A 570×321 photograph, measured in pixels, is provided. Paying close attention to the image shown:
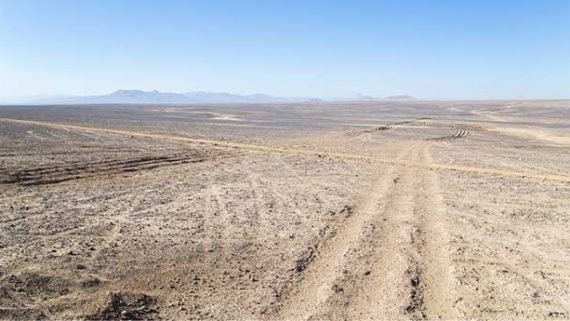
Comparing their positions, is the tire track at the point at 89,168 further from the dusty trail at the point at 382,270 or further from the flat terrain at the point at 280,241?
the dusty trail at the point at 382,270

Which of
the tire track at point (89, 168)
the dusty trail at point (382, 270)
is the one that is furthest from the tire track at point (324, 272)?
the tire track at point (89, 168)

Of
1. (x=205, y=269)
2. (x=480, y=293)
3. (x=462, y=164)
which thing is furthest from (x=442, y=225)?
(x=462, y=164)

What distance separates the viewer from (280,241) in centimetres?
970

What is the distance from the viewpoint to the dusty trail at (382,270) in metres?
6.77

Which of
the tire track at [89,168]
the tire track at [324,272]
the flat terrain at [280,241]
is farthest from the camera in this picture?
the tire track at [89,168]

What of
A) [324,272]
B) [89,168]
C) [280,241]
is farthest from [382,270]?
[89,168]

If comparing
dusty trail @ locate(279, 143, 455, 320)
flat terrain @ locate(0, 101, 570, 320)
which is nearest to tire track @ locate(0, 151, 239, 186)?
flat terrain @ locate(0, 101, 570, 320)

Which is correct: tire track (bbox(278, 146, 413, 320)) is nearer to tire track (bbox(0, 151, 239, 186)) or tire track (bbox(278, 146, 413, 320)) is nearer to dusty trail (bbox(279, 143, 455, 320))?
dusty trail (bbox(279, 143, 455, 320))

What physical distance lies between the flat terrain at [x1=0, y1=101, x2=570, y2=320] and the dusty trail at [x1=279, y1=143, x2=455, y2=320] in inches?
1.3

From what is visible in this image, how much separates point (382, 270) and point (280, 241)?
7.41 ft

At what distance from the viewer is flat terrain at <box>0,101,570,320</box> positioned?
22.6ft

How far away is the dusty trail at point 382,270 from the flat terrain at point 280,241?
1.3 inches

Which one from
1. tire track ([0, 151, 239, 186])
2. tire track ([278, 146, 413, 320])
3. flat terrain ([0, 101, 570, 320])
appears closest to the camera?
tire track ([278, 146, 413, 320])

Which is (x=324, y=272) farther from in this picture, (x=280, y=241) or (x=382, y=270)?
(x=280, y=241)
